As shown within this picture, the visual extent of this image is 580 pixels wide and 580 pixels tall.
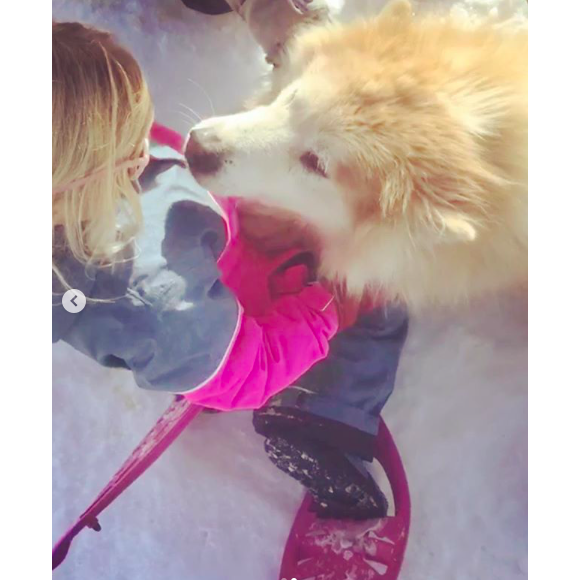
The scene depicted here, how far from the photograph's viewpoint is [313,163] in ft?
2.16

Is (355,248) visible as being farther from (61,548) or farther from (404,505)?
(61,548)

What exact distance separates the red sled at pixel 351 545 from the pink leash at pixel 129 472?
0.73 feet

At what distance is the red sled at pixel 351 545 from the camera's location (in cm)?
82

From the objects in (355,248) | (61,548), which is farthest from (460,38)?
(61,548)

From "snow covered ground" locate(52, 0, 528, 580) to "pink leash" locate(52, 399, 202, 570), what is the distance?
0.01m

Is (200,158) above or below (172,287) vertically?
above

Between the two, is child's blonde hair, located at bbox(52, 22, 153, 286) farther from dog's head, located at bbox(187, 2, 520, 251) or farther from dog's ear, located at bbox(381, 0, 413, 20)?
dog's ear, located at bbox(381, 0, 413, 20)

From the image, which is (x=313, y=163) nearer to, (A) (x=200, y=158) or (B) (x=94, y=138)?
(A) (x=200, y=158)

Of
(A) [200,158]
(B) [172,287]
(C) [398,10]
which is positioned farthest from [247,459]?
(C) [398,10]

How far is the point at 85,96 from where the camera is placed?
66cm

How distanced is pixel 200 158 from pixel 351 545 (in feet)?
1.92

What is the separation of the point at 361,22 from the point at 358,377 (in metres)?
0.46

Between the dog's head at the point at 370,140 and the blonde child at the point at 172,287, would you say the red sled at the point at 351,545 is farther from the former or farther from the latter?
the dog's head at the point at 370,140

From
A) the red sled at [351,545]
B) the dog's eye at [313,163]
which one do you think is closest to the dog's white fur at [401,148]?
the dog's eye at [313,163]
